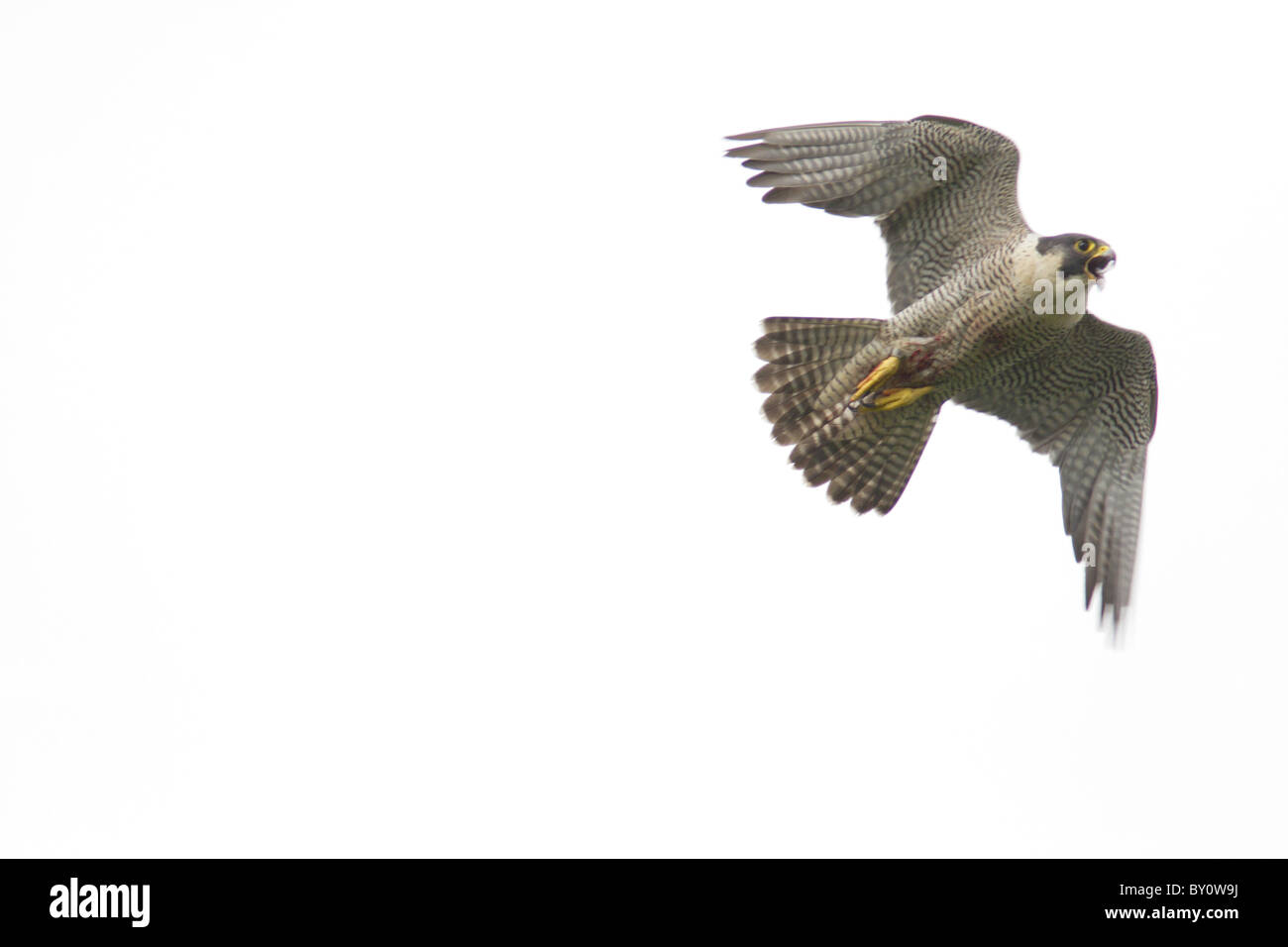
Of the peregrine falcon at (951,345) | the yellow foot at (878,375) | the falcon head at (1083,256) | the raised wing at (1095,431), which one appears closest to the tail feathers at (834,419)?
the peregrine falcon at (951,345)

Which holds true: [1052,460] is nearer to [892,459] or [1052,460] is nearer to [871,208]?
[892,459]

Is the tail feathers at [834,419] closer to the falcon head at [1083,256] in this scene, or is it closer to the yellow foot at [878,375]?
the yellow foot at [878,375]

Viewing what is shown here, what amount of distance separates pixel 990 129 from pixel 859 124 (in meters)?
0.96

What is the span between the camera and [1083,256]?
11820mm

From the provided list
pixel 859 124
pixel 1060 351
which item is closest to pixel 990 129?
pixel 859 124

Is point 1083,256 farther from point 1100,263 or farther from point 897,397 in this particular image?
point 897,397

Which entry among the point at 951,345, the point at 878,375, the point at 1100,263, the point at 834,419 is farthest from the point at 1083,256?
the point at 834,419

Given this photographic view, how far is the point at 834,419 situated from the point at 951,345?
1.24 metres

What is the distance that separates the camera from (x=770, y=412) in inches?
521

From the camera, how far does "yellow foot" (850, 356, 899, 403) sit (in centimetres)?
1270

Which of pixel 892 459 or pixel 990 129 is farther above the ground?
pixel 990 129

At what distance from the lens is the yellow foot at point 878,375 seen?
12.7 metres

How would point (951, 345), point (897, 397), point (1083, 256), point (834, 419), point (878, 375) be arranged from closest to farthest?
point (1083, 256) → point (951, 345) → point (878, 375) → point (897, 397) → point (834, 419)

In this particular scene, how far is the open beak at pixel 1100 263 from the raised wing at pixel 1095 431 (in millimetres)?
1105
